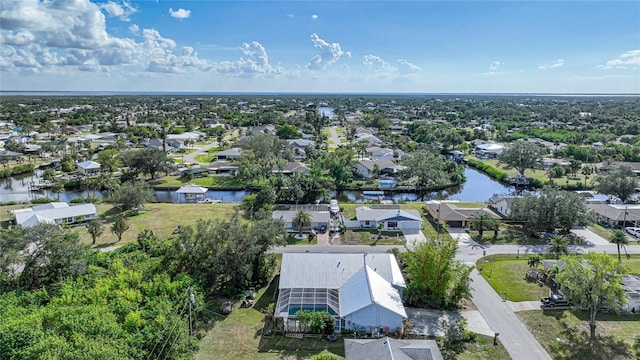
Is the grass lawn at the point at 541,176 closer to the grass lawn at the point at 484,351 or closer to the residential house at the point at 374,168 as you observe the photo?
the residential house at the point at 374,168

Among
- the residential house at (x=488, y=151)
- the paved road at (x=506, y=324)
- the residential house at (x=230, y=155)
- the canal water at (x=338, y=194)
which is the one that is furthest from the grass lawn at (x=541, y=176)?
the residential house at (x=230, y=155)

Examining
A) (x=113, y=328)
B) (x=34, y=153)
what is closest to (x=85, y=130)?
(x=34, y=153)

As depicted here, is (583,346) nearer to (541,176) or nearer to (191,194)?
(191,194)

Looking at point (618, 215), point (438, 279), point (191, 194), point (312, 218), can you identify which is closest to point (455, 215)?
point (312, 218)

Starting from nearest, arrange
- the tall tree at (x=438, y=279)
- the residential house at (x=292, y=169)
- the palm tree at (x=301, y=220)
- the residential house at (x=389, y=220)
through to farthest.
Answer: the tall tree at (x=438, y=279)
the palm tree at (x=301, y=220)
the residential house at (x=389, y=220)
the residential house at (x=292, y=169)

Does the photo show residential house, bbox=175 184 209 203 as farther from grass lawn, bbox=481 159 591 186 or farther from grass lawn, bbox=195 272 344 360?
→ grass lawn, bbox=481 159 591 186

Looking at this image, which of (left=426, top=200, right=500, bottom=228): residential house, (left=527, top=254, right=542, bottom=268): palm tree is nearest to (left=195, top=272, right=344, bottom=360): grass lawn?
(left=527, top=254, right=542, bottom=268): palm tree
